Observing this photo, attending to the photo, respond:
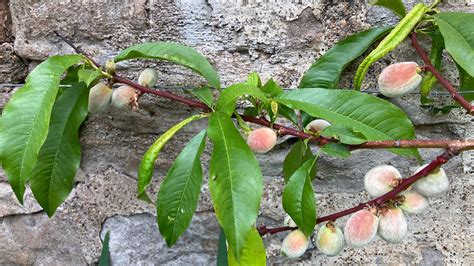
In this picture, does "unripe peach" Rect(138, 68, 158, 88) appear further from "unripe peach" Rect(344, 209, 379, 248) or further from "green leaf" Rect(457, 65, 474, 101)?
"green leaf" Rect(457, 65, 474, 101)

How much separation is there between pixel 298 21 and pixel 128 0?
0.92ft

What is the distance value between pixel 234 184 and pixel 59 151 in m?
0.32

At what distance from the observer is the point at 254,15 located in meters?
0.86

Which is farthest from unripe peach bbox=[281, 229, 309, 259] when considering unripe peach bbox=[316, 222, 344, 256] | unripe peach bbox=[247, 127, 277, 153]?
unripe peach bbox=[247, 127, 277, 153]

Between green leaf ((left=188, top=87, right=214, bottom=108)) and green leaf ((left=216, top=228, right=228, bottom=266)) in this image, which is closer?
green leaf ((left=188, top=87, right=214, bottom=108))

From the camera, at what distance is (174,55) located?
740mm

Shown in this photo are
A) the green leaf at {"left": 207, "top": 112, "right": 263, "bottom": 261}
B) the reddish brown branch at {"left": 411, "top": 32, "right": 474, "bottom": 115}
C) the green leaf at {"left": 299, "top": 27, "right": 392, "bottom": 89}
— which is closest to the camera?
the green leaf at {"left": 207, "top": 112, "right": 263, "bottom": 261}

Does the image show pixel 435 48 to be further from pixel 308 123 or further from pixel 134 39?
pixel 134 39

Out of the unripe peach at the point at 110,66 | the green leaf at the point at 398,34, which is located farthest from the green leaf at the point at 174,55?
the green leaf at the point at 398,34

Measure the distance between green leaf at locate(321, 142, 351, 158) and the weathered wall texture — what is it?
216 millimetres

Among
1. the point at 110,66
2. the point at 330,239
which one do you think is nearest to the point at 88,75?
the point at 110,66

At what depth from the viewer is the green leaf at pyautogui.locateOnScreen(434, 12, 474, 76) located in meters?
0.66

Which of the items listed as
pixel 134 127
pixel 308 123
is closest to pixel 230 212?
pixel 308 123

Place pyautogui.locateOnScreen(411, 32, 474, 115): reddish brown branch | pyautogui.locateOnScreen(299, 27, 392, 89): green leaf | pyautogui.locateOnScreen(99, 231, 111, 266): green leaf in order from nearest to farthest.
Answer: pyautogui.locateOnScreen(411, 32, 474, 115): reddish brown branch → pyautogui.locateOnScreen(299, 27, 392, 89): green leaf → pyautogui.locateOnScreen(99, 231, 111, 266): green leaf
